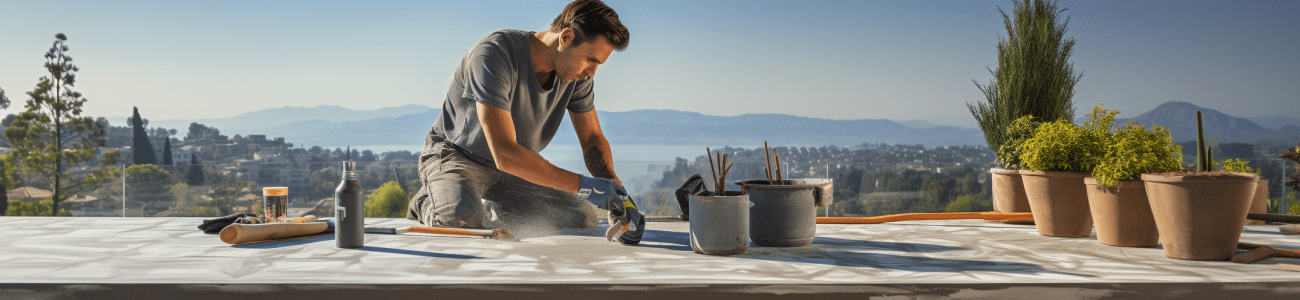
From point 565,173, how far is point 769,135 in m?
26.7

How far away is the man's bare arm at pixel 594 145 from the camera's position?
2.89 metres

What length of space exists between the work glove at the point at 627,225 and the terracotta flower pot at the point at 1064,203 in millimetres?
1430

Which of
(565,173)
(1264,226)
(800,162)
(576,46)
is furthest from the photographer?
(800,162)

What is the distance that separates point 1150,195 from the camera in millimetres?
1990

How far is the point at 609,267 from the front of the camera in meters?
1.76

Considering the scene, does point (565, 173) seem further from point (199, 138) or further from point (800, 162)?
point (199, 138)

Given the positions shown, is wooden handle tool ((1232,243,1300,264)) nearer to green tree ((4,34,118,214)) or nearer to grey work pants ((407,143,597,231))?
grey work pants ((407,143,597,231))

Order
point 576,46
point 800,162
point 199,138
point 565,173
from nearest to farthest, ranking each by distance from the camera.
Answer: point 565,173 → point 576,46 → point 800,162 → point 199,138

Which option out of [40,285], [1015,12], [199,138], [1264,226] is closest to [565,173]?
[40,285]

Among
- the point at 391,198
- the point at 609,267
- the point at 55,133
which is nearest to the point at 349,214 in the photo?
the point at 609,267

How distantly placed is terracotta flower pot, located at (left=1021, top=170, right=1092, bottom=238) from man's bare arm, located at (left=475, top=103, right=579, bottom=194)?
1657mm

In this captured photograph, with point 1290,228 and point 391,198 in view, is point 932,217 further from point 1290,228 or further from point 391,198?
point 391,198

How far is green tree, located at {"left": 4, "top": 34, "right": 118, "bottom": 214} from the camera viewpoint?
64.6ft

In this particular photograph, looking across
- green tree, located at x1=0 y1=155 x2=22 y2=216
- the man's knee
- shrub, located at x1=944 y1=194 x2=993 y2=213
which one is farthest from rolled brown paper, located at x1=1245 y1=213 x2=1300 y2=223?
green tree, located at x1=0 y1=155 x2=22 y2=216
